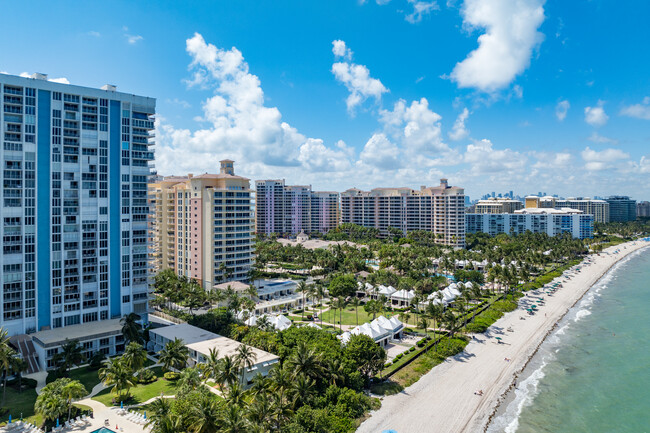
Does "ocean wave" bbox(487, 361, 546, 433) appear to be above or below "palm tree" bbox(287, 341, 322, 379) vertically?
below

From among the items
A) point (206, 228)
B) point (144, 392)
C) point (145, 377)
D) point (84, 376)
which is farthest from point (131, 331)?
point (206, 228)

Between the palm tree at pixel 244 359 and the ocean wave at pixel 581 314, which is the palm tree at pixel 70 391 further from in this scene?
the ocean wave at pixel 581 314

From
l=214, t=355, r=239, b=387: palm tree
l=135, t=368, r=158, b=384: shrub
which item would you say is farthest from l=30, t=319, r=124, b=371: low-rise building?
l=214, t=355, r=239, b=387: palm tree

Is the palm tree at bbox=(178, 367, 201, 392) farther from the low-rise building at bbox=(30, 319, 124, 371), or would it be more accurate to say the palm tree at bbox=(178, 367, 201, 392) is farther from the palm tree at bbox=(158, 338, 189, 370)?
the low-rise building at bbox=(30, 319, 124, 371)

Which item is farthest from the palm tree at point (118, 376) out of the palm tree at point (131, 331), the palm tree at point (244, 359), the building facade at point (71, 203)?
the building facade at point (71, 203)

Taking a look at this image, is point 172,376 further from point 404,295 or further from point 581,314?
point 581,314
